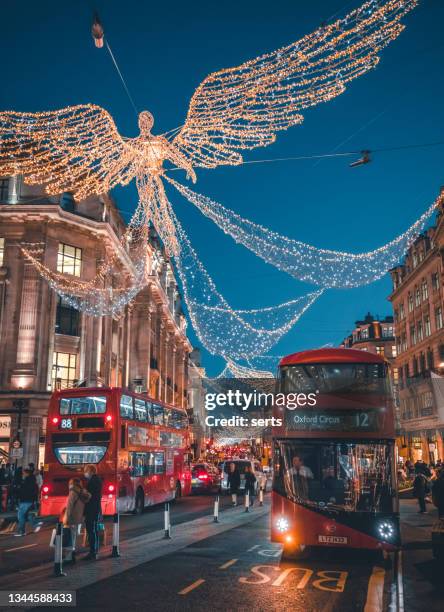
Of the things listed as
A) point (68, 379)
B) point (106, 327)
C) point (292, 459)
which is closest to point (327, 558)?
point (292, 459)

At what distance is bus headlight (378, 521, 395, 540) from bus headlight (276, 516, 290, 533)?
5.69 feet

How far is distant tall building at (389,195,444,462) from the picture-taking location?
46594mm

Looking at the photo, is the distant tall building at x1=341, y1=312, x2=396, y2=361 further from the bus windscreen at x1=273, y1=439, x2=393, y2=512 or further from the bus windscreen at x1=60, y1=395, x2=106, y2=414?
the bus windscreen at x1=273, y1=439, x2=393, y2=512

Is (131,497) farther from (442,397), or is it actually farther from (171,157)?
(442,397)

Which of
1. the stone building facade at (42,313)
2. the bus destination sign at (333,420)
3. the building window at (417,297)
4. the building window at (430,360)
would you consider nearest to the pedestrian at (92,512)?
the bus destination sign at (333,420)

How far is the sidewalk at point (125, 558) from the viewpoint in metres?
9.12

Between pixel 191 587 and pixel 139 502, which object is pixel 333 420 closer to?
pixel 191 587

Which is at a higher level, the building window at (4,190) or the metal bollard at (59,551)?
the building window at (4,190)

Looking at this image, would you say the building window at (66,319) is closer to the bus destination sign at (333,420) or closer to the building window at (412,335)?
the bus destination sign at (333,420)

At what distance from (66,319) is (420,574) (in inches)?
1208

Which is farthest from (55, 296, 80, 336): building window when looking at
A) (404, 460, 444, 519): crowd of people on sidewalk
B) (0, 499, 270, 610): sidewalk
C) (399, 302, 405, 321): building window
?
(399, 302, 405, 321): building window

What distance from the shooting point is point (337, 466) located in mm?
11570

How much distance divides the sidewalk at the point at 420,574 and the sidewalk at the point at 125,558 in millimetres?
4688

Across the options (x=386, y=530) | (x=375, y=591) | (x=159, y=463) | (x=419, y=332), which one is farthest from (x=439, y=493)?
(x=419, y=332)
